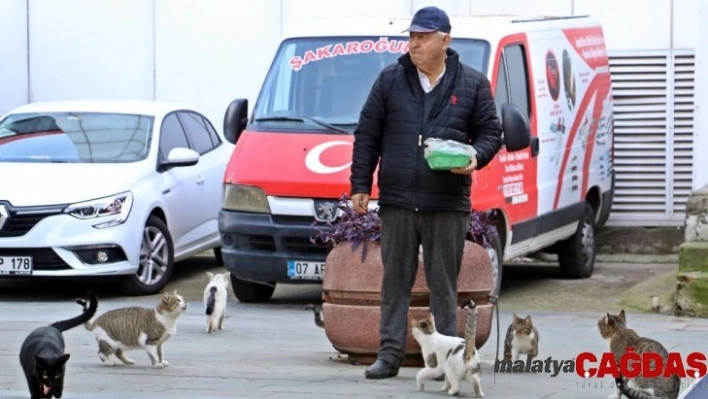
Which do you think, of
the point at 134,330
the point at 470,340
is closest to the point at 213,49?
the point at 134,330

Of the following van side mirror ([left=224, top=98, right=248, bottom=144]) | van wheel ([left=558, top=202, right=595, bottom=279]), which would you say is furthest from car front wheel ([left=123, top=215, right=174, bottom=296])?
van wheel ([left=558, top=202, right=595, bottom=279])

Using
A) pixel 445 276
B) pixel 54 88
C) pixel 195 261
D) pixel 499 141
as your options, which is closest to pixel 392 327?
pixel 445 276

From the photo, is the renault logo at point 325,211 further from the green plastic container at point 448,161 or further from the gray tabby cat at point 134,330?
the green plastic container at point 448,161

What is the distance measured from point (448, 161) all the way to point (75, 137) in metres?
6.56

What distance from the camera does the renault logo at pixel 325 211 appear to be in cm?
1206

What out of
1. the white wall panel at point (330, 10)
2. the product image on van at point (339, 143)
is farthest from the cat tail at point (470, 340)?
the white wall panel at point (330, 10)

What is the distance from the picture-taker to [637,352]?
25.9ft

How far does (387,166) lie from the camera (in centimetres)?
852

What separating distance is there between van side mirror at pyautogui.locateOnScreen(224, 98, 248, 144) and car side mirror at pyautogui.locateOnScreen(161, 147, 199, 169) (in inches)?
32.2

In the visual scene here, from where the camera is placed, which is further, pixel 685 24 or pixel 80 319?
pixel 685 24

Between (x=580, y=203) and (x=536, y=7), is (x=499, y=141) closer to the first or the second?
(x=580, y=203)

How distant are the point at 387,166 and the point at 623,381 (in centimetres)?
191

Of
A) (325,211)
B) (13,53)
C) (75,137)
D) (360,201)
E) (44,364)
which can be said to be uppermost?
(13,53)

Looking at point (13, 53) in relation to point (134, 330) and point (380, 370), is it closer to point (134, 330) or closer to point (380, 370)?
point (134, 330)
